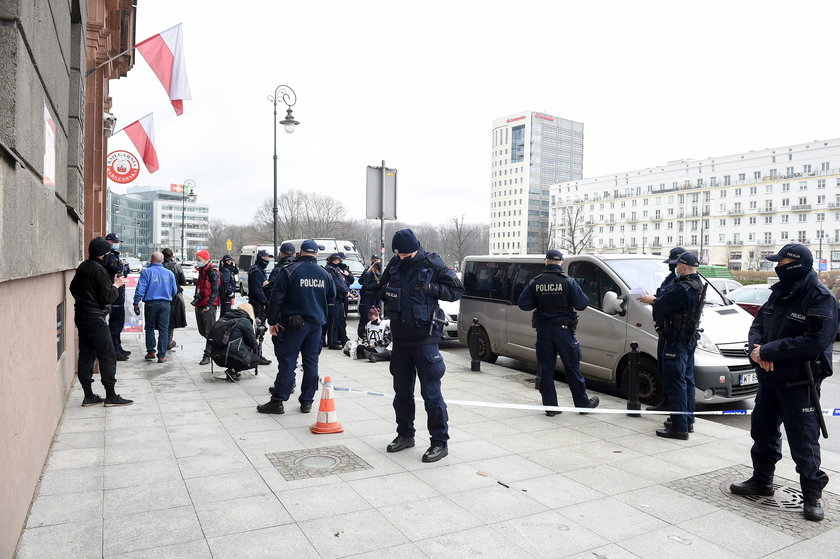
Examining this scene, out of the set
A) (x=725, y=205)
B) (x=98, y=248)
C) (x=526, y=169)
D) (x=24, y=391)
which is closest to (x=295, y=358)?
(x=98, y=248)

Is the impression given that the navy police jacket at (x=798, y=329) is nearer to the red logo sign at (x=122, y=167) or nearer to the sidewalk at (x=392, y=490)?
the sidewalk at (x=392, y=490)

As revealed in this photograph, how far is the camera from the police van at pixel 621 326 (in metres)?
7.11

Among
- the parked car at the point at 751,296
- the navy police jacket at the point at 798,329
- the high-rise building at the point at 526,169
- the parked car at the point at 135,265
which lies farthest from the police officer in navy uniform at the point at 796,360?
the high-rise building at the point at 526,169

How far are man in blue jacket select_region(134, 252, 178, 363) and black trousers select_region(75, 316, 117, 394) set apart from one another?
320 centimetres

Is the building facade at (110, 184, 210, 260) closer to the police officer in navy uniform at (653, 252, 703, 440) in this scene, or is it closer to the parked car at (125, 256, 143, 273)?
the parked car at (125, 256, 143, 273)

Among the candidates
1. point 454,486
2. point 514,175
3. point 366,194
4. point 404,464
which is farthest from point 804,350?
point 514,175

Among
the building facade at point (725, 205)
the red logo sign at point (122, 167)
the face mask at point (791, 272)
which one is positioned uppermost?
the building facade at point (725, 205)

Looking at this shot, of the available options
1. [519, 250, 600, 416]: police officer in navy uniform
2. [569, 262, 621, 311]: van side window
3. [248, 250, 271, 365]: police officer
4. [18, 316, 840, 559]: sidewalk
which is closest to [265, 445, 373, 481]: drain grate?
[18, 316, 840, 559]: sidewalk

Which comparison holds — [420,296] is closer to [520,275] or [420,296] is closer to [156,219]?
[520,275]

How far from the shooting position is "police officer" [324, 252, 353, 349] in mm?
11977

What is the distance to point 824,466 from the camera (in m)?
5.34

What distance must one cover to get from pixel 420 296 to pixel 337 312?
707 cm

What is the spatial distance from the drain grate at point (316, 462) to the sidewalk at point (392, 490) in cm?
2

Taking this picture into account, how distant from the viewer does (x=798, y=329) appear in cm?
422
